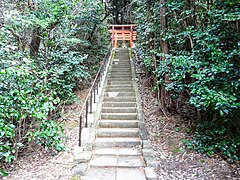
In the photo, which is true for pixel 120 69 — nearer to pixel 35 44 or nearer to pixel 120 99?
pixel 120 99

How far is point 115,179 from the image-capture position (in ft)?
10.9

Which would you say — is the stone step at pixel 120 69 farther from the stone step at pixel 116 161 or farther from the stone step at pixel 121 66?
the stone step at pixel 116 161

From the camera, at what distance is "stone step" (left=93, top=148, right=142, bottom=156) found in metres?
4.16

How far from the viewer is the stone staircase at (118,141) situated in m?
3.52

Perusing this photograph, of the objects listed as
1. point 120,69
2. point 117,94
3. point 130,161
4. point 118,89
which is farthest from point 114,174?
point 120,69

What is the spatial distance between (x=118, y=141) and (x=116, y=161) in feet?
2.32

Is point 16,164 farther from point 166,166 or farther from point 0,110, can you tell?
point 166,166

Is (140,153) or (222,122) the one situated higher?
(222,122)

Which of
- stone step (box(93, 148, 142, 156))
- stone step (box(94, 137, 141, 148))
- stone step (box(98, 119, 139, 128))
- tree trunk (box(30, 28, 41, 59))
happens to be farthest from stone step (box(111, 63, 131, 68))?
stone step (box(93, 148, 142, 156))

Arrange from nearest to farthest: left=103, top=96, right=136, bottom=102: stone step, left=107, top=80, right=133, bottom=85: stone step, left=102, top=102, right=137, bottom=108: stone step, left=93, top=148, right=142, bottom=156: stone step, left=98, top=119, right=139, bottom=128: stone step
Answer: left=93, top=148, right=142, bottom=156: stone step → left=98, top=119, right=139, bottom=128: stone step → left=102, top=102, right=137, bottom=108: stone step → left=103, top=96, right=136, bottom=102: stone step → left=107, top=80, right=133, bottom=85: stone step

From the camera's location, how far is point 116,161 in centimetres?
388

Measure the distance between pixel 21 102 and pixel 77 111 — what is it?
3.14 meters

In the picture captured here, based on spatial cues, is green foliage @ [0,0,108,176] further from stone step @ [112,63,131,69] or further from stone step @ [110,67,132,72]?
stone step @ [112,63,131,69]

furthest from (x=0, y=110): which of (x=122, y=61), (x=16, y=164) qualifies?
(x=122, y=61)
